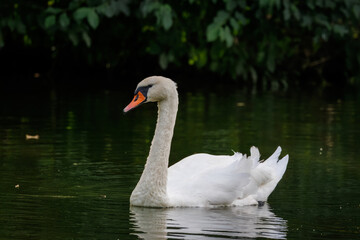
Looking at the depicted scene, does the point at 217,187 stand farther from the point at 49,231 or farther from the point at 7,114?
the point at 7,114

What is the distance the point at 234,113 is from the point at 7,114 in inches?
150

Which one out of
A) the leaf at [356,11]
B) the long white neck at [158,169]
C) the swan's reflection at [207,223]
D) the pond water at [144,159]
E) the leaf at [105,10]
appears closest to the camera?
the swan's reflection at [207,223]

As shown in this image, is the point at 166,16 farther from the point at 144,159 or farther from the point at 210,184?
the point at 210,184

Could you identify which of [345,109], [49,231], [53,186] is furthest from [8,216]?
[345,109]

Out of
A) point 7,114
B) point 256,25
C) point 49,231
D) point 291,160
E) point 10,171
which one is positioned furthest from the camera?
point 256,25

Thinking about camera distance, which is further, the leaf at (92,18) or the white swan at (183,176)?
the leaf at (92,18)

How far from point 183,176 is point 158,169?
45cm

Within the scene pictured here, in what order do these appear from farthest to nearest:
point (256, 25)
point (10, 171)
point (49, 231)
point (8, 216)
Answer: point (256, 25)
point (10, 171)
point (8, 216)
point (49, 231)

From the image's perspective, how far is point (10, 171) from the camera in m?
10.2

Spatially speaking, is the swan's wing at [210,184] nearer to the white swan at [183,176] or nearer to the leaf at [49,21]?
the white swan at [183,176]

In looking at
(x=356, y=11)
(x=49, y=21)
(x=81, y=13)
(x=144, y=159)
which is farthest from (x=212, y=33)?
(x=144, y=159)

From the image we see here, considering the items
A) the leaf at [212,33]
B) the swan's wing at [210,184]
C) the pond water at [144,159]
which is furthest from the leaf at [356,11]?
the swan's wing at [210,184]

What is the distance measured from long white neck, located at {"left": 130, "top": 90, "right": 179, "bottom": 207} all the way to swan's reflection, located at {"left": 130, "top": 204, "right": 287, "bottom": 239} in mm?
106

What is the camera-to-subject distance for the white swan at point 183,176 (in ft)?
28.2
